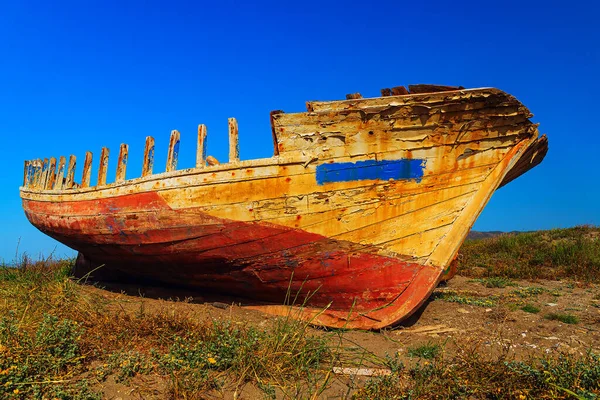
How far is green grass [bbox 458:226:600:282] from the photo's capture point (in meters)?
8.77

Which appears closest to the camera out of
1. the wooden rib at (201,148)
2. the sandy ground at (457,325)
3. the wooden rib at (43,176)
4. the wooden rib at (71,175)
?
the sandy ground at (457,325)

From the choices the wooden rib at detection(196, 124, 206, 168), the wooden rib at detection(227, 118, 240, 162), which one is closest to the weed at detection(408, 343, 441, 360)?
the wooden rib at detection(227, 118, 240, 162)

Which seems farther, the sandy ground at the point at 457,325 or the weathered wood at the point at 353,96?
the weathered wood at the point at 353,96

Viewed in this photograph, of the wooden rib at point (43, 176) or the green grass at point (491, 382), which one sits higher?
the wooden rib at point (43, 176)

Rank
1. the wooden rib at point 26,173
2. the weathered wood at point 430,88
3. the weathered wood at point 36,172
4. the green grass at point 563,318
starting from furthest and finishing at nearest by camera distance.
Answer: the wooden rib at point 26,173, the weathered wood at point 36,172, the green grass at point 563,318, the weathered wood at point 430,88

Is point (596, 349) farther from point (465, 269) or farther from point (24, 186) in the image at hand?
point (24, 186)

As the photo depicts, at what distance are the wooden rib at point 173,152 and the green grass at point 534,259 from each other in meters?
6.82

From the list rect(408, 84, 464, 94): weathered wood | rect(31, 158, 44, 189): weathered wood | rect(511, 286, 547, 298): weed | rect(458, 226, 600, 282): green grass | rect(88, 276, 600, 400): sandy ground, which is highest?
rect(408, 84, 464, 94): weathered wood

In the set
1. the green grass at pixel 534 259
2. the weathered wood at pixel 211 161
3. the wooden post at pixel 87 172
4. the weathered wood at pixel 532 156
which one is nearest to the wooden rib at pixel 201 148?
the weathered wood at pixel 211 161

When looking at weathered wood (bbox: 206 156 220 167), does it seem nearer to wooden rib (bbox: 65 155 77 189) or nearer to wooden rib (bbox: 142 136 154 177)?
wooden rib (bbox: 142 136 154 177)

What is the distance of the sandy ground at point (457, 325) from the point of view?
337 cm

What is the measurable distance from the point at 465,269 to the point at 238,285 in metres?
6.25

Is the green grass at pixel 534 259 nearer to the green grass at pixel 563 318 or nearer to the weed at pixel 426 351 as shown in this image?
the green grass at pixel 563 318

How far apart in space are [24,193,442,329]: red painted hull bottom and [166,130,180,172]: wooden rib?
476mm
